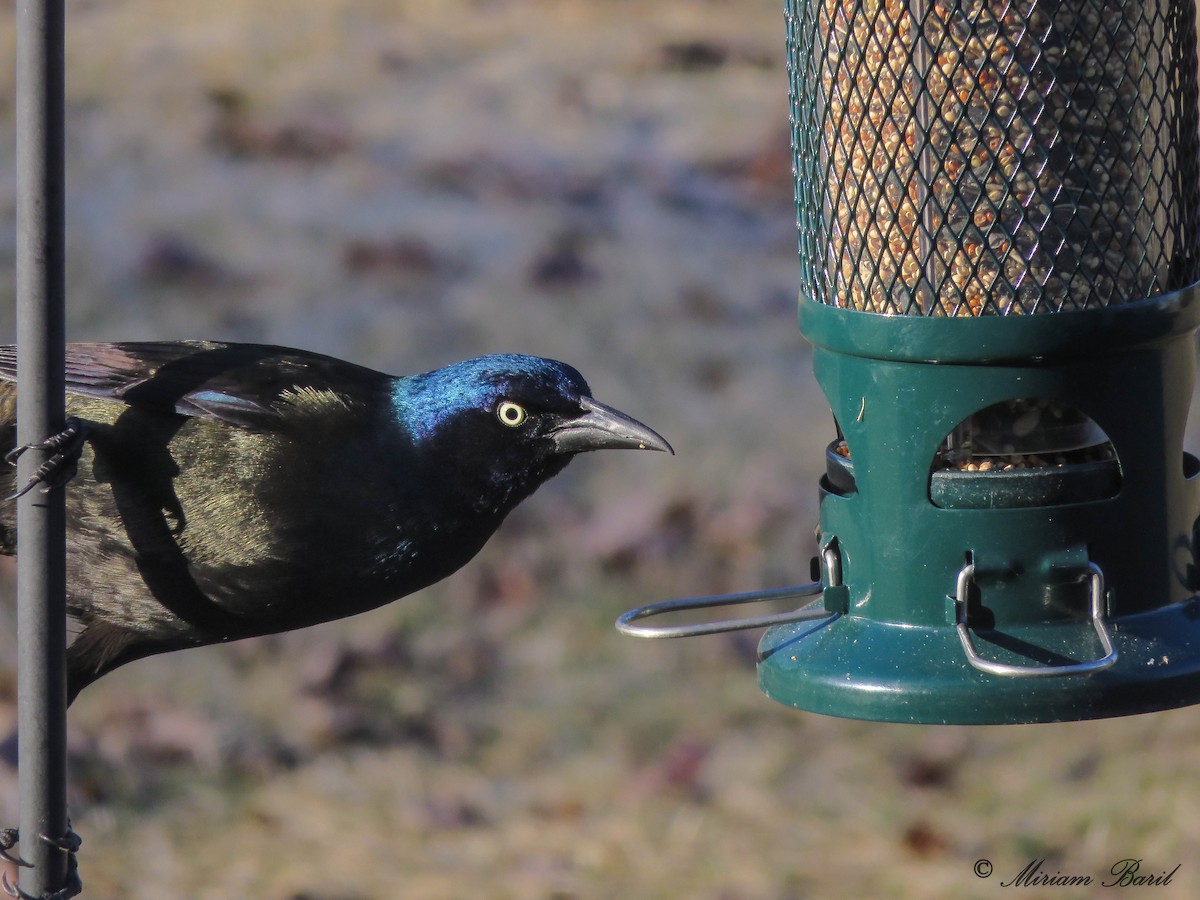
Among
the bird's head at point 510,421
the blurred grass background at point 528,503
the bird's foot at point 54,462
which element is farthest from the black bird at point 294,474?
the blurred grass background at point 528,503

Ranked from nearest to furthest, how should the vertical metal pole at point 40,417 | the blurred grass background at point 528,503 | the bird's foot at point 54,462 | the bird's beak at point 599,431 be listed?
the vertical metal pole at point 40,417
the bird's foot at point 54,462
the bird's beak at point 599,431
the blurred grass background at point 528,503

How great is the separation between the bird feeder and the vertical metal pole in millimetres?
1041

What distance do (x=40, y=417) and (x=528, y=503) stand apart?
5.49 metres

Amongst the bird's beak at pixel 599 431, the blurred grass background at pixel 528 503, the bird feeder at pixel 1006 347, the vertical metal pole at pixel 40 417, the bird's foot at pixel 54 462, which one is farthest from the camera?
the blurred grass background at pixel 528 503

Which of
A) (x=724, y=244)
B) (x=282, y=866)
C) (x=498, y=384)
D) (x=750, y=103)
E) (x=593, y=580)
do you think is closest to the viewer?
(x=498, y=384)

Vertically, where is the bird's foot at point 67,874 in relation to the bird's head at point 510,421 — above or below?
below

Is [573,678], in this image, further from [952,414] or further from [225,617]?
[952,414]

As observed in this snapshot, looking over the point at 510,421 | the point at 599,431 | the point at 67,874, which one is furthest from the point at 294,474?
the point at 67,874

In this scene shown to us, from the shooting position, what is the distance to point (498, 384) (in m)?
3.97

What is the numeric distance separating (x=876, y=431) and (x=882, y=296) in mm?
253

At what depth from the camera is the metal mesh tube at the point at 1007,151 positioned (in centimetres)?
350

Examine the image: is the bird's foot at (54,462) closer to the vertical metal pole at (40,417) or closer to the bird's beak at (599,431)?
the vertical metal pole at (40,417)

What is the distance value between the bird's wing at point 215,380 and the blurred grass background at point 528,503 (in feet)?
9.01

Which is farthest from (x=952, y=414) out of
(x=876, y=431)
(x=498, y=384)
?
(x=498, y=384)
